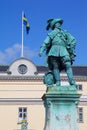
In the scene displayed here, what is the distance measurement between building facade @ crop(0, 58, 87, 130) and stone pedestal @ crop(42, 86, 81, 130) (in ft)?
121

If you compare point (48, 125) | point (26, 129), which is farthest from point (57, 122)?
point (26, 129)

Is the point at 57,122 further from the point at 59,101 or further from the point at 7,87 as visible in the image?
the point at 7,87

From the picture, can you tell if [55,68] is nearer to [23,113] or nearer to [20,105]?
[23,113]

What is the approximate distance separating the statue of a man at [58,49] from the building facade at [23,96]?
36.0 meters

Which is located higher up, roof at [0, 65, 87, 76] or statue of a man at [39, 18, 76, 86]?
roof at [0, 65, 87, 76]

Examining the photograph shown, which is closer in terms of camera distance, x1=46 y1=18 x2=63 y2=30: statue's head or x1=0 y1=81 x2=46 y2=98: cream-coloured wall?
x1=46 y1=18 x2=63 y2=30: statue's head

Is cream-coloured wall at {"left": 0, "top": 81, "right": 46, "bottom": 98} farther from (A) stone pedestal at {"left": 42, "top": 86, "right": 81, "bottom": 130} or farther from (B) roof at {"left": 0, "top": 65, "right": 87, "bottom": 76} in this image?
(A) stone pedestal at {"left": 42, "top": 86, "right": 81, "bottom": 130}

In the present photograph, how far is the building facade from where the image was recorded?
165 ft

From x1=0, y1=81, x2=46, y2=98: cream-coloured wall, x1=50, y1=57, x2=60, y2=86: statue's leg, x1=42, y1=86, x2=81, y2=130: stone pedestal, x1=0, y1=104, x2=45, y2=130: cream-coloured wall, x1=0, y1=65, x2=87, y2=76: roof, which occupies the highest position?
x1=0, y1=65, x2=87, y2=76: roof

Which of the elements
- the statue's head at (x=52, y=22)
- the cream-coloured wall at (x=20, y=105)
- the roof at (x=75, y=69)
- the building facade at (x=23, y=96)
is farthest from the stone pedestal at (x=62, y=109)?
the roof at (x=75, y=69)

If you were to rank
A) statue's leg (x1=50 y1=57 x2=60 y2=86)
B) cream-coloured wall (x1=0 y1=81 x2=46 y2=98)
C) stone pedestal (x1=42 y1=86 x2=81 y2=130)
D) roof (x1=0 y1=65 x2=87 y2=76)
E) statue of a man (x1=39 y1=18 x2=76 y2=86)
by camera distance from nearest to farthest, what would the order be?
1. stone pedestal (x1=42 y1=86 x2=81 y2=130)
2. statue of a man (x1=39 y1=18 x2=76 y2=86)
3. statue's leg (x1=50 y1=57 x2=60 y2=86)
4. cream-coloured wall (x1=0 y1=81 x2=46 y2=98)
5. roof (x1=0 y1=65 x2=87 y2=76)

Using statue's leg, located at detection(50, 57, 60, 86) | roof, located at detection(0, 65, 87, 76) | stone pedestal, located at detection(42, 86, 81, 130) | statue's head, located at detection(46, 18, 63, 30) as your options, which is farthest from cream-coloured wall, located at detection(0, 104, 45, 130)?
stone pedestal, located at detection(42, 86, 81, 130)

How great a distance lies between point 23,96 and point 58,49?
37.7 metres

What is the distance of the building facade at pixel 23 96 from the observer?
1980 inches
